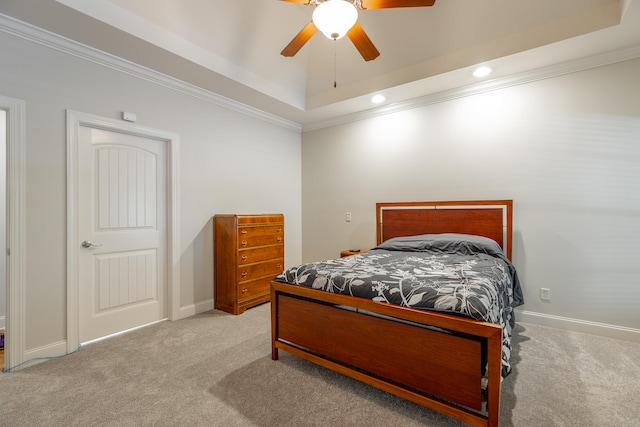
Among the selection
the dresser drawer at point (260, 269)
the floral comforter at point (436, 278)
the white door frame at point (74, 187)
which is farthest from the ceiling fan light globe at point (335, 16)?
the dresser drawer at point (260, 269)

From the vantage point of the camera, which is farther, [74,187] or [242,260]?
[242,260]

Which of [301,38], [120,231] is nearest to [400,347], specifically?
[301,38]

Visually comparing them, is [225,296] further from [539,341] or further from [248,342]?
[539,341]

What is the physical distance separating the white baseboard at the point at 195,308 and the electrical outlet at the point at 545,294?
12.2 feet

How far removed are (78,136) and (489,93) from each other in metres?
4.18

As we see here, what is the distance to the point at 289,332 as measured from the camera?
2.27 meters

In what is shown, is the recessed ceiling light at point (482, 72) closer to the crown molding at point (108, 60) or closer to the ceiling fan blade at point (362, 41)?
the ceiling fan blade at point (362, 41)

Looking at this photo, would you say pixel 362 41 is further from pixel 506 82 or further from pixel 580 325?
pixel 580 325

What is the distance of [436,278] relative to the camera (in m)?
1.94

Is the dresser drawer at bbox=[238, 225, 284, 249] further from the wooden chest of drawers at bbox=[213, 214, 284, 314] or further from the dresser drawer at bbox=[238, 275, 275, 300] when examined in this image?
the dresser drawer at bbox=[238, 275, 275, 300]

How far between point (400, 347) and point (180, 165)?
9.56ft

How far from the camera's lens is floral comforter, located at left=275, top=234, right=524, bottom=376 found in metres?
1.61

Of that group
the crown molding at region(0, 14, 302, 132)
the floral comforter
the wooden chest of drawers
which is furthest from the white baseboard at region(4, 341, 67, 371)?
the crown molding at region(0, 14, 302, 132)

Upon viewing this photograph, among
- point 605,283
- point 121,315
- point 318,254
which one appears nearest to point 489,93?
point 605,283
